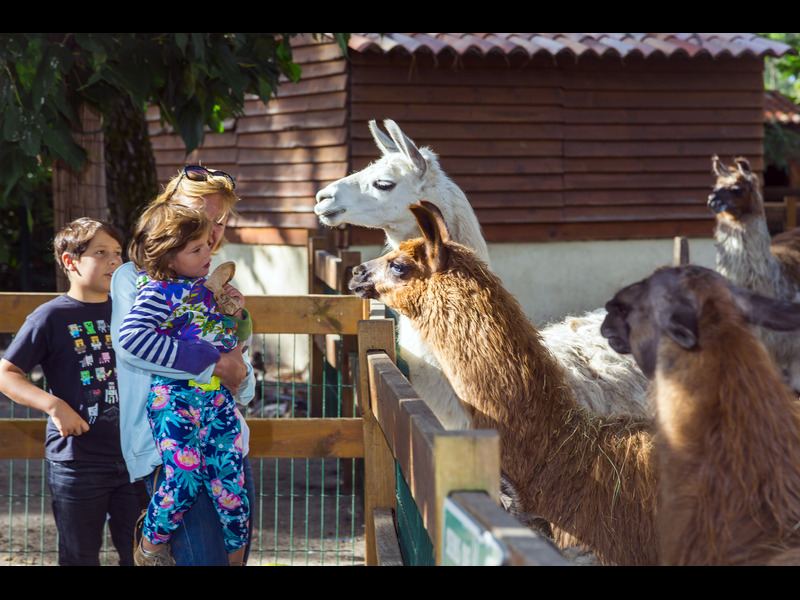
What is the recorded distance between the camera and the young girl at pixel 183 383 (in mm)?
2344

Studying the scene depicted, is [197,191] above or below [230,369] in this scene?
above

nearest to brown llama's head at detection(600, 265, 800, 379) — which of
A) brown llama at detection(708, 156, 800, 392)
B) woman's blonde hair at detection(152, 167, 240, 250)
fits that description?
woman's blonde hair at detection(152, 167, 240, 250)

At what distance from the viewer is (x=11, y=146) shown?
4.32 m

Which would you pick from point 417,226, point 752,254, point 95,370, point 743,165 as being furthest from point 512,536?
point 743,165

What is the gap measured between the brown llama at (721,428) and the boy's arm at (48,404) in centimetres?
187

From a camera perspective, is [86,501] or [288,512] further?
[288,512]

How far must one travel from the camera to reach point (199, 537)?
7.84 feet

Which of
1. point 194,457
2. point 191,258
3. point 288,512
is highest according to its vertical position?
point 191,258

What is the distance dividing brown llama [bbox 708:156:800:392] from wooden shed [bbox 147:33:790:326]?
321cm

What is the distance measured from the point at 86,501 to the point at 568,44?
8.22 metres

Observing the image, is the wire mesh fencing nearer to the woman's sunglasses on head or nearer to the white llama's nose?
the white llama's nose

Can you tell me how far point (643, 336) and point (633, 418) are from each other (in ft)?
3.06

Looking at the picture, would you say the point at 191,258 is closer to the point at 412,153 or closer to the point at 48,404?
the point at 48,404

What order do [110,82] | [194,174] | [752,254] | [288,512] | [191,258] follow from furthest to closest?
1. [752,254]
2. [288,512]
3. [110,82]
4. [194,174]
5. [191,258]
